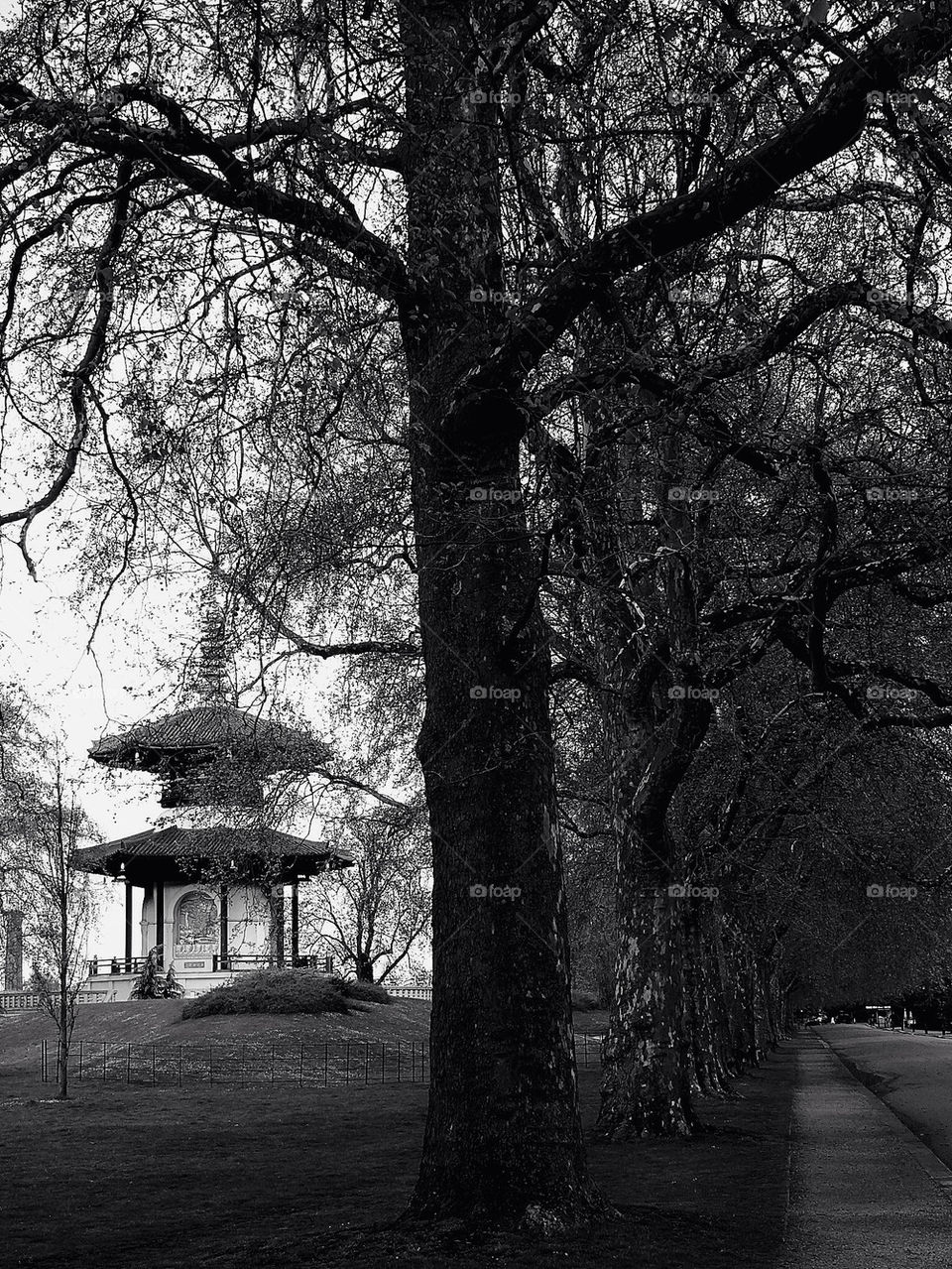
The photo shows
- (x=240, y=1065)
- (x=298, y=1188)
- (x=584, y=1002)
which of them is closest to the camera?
(x=298, y=1188)

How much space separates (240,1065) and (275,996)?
725 centimetres

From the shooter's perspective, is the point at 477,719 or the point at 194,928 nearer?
the point at 477,719

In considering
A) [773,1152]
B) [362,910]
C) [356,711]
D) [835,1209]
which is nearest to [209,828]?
[356,711]

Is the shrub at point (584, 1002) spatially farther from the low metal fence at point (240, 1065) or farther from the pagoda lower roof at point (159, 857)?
the low metal fence at point (240, 1065)

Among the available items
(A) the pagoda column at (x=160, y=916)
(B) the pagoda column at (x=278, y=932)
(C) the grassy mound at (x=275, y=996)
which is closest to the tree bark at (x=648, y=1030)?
(B) the pagoda column at (x=278, y=932)

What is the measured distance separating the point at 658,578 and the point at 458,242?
1026cm

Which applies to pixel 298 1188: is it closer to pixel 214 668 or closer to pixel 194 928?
pixel 214 668

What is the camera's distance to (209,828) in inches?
999

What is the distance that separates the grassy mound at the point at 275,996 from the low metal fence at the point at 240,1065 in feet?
11.5

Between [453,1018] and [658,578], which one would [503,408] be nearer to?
[453,1018]

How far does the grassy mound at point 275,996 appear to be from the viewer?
41.7 metres

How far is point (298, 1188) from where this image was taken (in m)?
13.9

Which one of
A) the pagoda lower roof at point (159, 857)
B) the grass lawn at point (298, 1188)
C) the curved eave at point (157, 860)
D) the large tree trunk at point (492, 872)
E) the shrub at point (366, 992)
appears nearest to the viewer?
the grass lawn at point (298, 1188)

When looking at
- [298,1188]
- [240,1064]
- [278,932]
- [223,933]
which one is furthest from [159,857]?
[298,1188]
